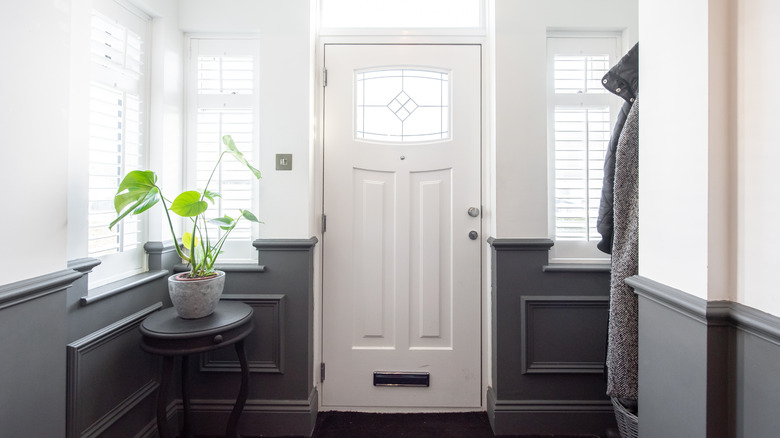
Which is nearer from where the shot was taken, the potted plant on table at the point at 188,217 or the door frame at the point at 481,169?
the potted plant on table at the point at 188,217

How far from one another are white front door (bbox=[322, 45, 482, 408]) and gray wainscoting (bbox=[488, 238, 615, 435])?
0.55 feet

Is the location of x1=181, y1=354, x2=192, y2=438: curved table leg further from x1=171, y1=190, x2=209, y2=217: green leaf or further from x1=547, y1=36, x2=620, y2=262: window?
x1=547, y1=36, x2=620, y2=262: window

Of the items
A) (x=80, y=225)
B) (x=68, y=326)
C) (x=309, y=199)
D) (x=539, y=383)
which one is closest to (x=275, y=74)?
(x=309, y=199)

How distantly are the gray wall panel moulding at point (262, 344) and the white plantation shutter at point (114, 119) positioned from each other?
0.56 m

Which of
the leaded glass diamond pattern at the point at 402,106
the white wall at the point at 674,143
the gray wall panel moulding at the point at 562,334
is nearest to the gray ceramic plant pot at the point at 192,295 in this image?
the leaded glass diamond pattern at the point at 402,106

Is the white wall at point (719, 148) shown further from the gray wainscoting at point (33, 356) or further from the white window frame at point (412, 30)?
the gray wainscoting at point (33, 356)

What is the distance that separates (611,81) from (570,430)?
5.27ft

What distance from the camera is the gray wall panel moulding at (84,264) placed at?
1217 mm

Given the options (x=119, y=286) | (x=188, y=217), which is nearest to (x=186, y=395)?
(x=119, y=286)

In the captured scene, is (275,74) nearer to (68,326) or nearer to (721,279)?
(68,326)

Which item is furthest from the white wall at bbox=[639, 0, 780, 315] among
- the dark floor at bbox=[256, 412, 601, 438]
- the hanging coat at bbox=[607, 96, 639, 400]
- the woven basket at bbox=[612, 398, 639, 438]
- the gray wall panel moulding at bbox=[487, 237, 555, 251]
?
the dark floor at bbox=[256, 412, 601, 438]

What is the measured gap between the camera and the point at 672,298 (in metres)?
0.85

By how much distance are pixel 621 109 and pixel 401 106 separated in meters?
1.01

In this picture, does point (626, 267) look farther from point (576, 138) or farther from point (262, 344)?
point (262, 344)
